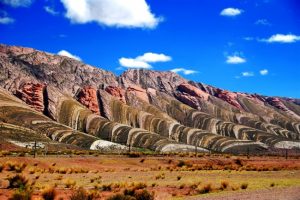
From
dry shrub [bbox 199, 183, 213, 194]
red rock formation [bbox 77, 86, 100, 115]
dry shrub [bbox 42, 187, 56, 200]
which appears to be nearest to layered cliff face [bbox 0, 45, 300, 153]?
red rock formation [bbox 77, 86, 100, 115]

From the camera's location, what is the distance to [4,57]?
573 ft

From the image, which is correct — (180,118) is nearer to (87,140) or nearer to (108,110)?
(108,110)

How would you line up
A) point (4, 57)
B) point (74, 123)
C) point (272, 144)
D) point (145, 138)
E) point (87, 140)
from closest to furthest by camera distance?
1. point (87, 140)
2. point (145, 138)
3. point (74, 123)
4. point (272, 144)
5. point (4, 57)

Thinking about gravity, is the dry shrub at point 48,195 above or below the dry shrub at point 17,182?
below

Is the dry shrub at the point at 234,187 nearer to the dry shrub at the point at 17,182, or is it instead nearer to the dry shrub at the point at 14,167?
the dry shrub at the point at 17,182

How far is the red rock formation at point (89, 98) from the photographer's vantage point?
538 feet

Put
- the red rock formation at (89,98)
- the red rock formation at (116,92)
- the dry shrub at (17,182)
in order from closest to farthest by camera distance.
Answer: the dry shrub at (17,182)
the red rock formation at (89,98)
the red rock formation at (116,92)

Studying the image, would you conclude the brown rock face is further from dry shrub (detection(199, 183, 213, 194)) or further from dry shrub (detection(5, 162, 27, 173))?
dry shrub (detection(199, 183, 213, 194))

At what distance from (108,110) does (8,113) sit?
149ft

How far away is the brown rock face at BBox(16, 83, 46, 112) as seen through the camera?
148 meters

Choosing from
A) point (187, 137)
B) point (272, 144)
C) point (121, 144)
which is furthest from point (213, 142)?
point (121, 144)

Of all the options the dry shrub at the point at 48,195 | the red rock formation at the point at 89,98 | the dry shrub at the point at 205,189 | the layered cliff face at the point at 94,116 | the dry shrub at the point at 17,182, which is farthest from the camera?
the red rock formation at the point at 89,98

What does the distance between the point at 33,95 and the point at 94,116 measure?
827 inches

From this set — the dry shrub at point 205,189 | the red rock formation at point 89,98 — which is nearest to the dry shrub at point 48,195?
the dry shrub at point 205,189
